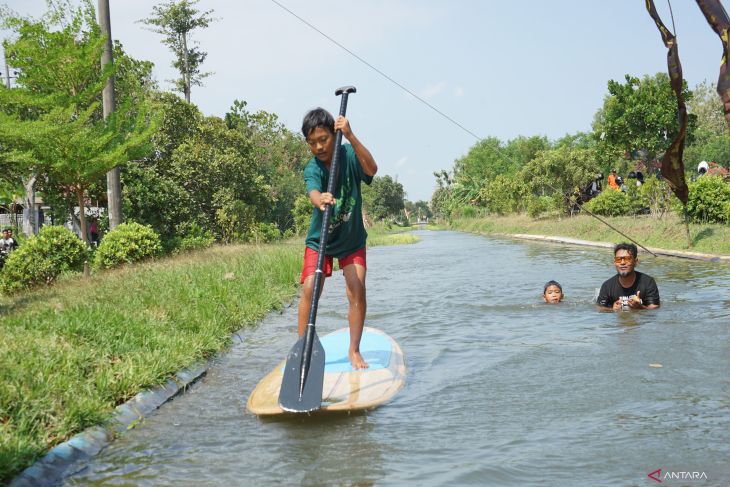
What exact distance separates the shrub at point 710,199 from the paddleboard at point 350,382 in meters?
15.6

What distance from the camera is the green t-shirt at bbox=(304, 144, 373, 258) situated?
5.54m

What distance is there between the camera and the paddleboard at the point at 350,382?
473 centimetres

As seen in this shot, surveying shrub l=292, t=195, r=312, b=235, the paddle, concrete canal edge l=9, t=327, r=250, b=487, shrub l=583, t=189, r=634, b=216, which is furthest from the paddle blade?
shrub l=292, t=195, r=312, b=235

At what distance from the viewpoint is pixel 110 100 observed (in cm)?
1678

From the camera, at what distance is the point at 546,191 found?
138ft

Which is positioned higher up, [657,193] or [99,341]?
[657,193]

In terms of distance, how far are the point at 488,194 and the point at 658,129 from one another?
93.7ft

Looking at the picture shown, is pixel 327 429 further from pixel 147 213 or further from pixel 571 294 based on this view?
pixel 147 213

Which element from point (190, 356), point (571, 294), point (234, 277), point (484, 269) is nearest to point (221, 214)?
point (484, 269)

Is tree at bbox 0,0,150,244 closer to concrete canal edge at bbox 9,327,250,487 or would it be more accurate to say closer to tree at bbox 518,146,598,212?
concrete canal edge at bbox 9,327,250,487

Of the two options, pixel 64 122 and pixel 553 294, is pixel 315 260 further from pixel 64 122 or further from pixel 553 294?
pixel 64 122

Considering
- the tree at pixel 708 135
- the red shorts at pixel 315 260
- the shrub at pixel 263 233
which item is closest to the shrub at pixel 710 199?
the shrub at pixel 263 233

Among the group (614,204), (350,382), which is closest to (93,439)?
(350,382)

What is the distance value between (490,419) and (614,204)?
25.3 meters
